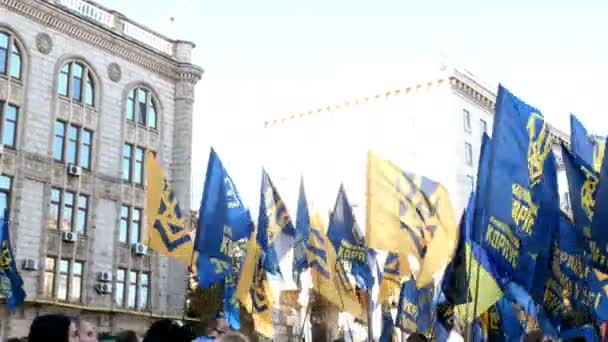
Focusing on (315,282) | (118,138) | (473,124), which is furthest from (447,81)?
(315,282)

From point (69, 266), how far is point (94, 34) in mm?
8099

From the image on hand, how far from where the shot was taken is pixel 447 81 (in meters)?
50.2

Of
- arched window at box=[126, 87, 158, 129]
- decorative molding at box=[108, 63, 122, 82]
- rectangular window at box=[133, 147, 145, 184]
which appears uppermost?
decorative molding at box=[108, 63, 122, 82]

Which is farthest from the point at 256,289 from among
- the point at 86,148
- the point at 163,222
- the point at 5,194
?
the point at 86,148

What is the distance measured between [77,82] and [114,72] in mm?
1643

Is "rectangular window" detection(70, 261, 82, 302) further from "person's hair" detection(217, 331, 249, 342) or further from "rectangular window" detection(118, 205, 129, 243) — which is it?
"person's hair" detection(217, 331, 249, 342)

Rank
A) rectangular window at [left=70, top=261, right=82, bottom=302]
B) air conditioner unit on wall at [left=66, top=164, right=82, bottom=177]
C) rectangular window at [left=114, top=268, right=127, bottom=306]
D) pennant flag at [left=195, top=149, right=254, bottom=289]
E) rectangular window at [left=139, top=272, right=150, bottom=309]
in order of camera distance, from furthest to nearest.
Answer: rectangular window at [left=139, top=272, right=150, bottom=309], rectangular window at [left=114, top=268, right=127, bottom=306], air conditioner unit on wall at [left=66, top=164, right=82, bottom=177], rectangular window at [left=70, top=261, right=82, bottom=302], pennant flag at [left=195, top=149, right=254, bottom=289]

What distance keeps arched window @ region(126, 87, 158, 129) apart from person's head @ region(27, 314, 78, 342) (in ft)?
89.7

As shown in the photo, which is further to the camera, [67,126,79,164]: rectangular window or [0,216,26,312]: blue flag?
[67,126,79,164]: rectangular window

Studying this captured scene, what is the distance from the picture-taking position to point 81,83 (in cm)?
3014

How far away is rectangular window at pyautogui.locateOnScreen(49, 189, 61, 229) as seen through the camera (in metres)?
28.3

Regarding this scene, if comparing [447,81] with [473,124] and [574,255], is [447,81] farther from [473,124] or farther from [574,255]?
[574,255]

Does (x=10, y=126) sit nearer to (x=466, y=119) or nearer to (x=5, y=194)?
(x=5, y=194)

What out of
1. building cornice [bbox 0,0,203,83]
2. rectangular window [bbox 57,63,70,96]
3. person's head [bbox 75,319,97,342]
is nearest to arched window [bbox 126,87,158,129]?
building cornice [bbox 0,0,203,83]
